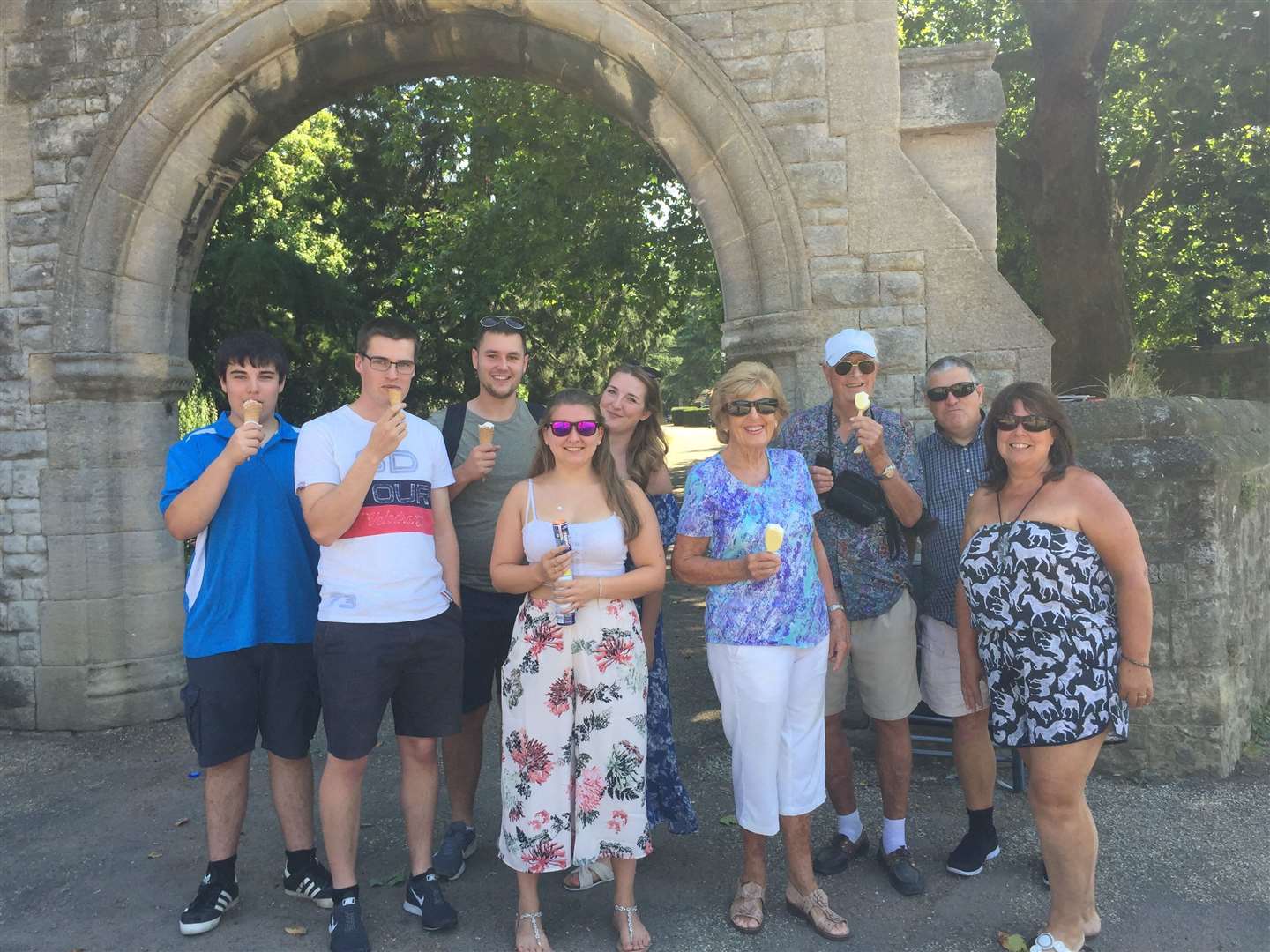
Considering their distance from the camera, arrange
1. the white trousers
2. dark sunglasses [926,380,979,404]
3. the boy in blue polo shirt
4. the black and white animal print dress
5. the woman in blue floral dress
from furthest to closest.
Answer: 1. dark sunglasses [926,380,979,404]
2. the woman in blue floral dress
3. the boy in blue polo shirt
4. the white trousers
5. the black and white animal print dress

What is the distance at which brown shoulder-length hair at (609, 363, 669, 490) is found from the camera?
10.8 ft

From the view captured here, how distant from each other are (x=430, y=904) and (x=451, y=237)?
1021cm

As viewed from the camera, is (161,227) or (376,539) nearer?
(376,539)

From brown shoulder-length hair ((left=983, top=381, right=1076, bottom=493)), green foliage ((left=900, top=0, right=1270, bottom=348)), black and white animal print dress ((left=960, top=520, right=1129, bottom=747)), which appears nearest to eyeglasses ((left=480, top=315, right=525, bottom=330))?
brown shoulder-length hair ((left=983, top=381, right=1076, bottom=493))

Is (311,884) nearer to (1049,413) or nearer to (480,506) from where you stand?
(480,506)

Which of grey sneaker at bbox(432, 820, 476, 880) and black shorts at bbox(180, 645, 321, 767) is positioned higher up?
black shorts at bbox(180, 645, 321, 767)

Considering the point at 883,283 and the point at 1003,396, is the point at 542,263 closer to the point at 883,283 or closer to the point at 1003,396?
the point at 883,283

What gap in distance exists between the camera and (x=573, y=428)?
2.85 meters

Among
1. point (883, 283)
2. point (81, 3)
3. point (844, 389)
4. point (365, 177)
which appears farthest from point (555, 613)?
point (365, 177)

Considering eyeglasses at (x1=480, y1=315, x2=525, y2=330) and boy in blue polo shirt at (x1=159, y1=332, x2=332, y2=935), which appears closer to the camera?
boy in blue polo shirt at (x1=159, y1=332, x2=332, y2=935)

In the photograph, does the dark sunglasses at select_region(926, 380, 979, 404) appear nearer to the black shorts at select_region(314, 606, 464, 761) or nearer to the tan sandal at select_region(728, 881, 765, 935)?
the tan sandal at select_region(728, 881, 765, 935)

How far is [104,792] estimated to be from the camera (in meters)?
4.54

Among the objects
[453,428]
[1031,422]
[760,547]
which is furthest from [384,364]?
[1031,422]

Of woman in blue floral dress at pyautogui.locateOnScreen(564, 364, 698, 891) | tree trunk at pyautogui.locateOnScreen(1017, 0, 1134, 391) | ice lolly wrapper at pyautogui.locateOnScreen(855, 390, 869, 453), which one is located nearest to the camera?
ice lolly wrapper at pyautogui.locateOnScreen(855, 390, 869, 453)
